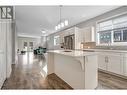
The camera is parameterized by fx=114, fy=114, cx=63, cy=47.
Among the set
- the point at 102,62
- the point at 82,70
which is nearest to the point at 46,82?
the point at 82,70

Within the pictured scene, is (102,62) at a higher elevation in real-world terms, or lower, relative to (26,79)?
higher

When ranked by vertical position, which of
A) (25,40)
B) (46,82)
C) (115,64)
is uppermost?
(25,40)

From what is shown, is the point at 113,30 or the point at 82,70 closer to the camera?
the point at 82,70

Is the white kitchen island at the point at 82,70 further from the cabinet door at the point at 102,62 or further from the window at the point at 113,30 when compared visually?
the window at the point at 113,30

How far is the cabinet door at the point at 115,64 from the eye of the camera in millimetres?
3369

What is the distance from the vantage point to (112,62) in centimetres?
359

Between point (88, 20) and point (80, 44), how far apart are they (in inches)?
49.0

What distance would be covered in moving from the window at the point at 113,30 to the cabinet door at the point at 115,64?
76 centimetres

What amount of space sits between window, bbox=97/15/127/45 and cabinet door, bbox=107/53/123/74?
76 centimetres

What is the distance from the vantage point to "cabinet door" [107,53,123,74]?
11.1 ft

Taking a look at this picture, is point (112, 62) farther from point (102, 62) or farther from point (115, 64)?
point (102, 62)

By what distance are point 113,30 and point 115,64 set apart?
142 cm

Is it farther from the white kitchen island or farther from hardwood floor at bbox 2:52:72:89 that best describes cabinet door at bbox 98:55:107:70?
hardwood floor at bbox 2:52:72:89
